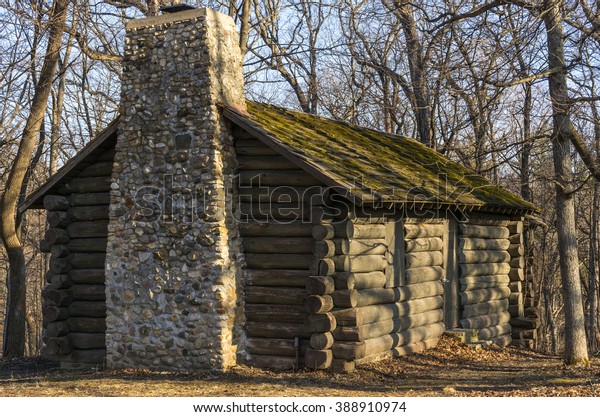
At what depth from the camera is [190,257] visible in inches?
482

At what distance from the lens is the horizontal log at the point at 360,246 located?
39.1 feet

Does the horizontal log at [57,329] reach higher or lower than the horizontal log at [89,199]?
lower

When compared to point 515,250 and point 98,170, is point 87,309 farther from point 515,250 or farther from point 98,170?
point 515,250

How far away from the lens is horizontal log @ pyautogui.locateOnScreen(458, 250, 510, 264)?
1609cm

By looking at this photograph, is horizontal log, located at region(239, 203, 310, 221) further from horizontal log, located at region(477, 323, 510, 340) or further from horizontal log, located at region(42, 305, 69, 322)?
horizontal log, located at region(477, 323, 510, 340)

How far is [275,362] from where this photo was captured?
481 inches

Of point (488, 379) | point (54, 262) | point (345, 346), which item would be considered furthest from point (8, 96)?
point (488, 379)

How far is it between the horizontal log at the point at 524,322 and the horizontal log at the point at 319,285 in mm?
7849

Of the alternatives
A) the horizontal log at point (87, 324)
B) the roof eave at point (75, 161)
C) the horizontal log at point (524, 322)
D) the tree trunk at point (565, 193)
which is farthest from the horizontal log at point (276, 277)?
the horizontal log at point (524, 322)

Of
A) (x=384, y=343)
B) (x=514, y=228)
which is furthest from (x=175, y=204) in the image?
(x=514, y=228)

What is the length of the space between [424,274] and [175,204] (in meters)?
4.98

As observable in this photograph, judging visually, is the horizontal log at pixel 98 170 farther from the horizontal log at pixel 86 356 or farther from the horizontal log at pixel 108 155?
the horizontal log at pixel 86 356

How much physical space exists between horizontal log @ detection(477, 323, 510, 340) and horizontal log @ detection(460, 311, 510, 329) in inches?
2.9

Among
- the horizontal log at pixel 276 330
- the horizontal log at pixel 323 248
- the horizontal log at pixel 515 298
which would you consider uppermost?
the horizontal log at pixel 323 248
